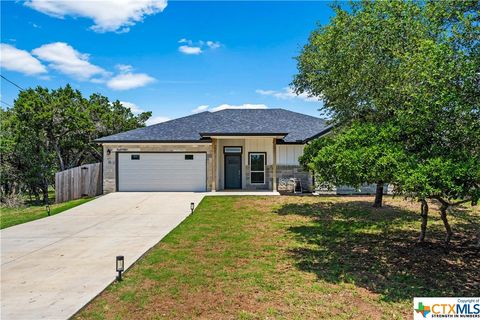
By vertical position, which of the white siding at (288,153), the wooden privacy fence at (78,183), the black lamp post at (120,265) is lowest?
the black lamp post at (120,265)

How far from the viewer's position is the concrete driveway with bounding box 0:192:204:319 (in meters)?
4.57

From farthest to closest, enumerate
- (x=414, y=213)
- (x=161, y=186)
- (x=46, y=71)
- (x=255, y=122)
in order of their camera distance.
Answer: (x=46, y=71)
(x=255, y=122)
(x=161, y=186)
(x=414, y=213)

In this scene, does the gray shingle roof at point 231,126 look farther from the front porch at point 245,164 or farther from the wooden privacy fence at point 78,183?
the wooden privacy fence at point 78,183

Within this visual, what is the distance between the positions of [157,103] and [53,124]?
10255 millimetres

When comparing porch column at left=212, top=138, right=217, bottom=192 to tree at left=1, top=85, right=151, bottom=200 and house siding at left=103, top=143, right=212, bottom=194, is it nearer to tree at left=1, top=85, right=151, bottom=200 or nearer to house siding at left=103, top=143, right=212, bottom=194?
house siding at left=103, top=143, right=212, bottom=194

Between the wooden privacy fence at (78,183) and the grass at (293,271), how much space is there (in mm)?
10439

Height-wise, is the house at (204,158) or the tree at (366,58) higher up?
the tree at (366,58)

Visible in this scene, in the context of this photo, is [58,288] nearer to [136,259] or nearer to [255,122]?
[136,259]

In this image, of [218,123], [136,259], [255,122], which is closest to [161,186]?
[218,123]

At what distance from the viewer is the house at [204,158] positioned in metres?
18.0

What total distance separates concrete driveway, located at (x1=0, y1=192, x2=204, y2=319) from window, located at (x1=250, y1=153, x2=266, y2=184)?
6591mm

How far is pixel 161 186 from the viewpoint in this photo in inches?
720

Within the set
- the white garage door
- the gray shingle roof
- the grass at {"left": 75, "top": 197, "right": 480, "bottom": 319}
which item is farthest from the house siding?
the grass at {"left": 75, "top": 197, "right": 480, "bottom": 319}

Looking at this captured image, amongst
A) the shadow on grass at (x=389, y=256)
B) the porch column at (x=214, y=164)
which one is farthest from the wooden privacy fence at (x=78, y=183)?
the shadow on grass at (x=389, y=256)
